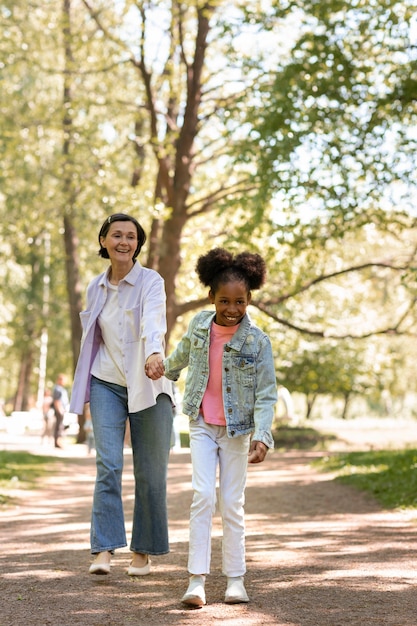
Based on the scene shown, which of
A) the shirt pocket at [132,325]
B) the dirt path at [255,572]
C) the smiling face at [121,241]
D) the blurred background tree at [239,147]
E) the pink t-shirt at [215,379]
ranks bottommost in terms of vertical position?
the dirt path at [255,572]

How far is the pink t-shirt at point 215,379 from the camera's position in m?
5.65

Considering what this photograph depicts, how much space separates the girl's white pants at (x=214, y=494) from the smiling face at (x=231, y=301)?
0.58 meters

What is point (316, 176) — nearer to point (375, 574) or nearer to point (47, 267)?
point (375, 574)

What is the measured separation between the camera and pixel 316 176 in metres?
15.7

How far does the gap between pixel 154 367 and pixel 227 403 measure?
451 millimetres

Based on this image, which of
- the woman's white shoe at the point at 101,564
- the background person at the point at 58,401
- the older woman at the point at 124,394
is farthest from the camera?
the background person at the point at 58,401

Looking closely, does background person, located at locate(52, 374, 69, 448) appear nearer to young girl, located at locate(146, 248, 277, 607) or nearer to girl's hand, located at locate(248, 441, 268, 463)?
young girl, located at locate(146, 248, 277, 607)

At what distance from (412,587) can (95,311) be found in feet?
8.04

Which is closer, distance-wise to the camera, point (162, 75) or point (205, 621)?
point (205, 621)

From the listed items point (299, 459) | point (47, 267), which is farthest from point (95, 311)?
point (47, 267)

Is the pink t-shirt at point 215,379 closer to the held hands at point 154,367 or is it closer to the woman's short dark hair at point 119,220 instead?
the held hands at point 154,367

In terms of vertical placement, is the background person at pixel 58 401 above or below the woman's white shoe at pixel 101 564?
above

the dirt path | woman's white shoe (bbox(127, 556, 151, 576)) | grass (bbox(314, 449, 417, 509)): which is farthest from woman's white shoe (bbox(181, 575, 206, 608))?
grass (bbox(314, 449, 417, 509))

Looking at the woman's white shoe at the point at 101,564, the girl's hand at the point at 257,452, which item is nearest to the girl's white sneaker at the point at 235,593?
the girl's hand at the point at 257,452
